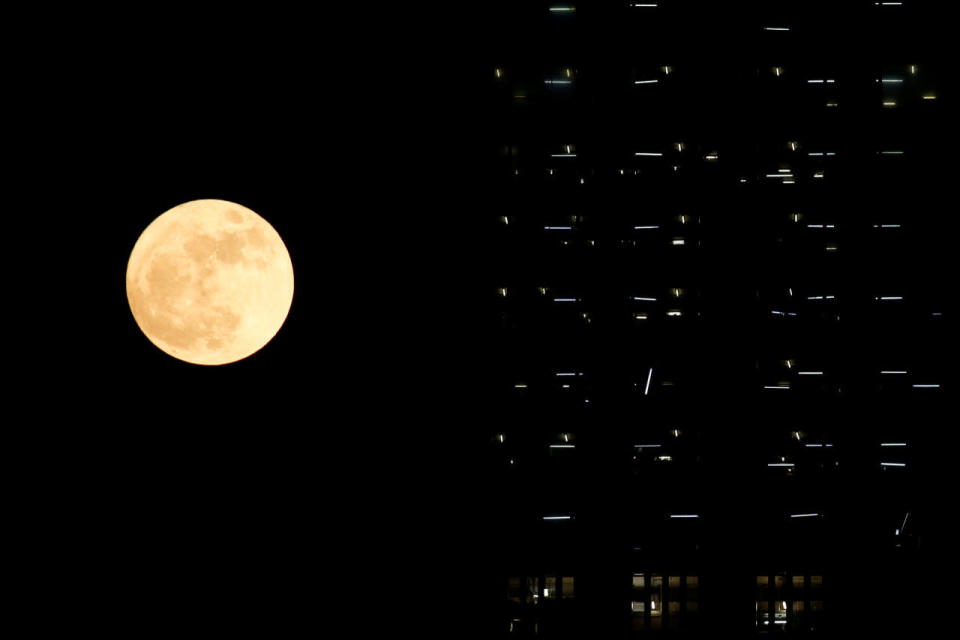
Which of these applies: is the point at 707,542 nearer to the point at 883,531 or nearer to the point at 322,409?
the point at 883,531

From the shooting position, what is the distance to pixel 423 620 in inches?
247

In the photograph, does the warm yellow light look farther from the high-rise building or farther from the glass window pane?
the glass window pane

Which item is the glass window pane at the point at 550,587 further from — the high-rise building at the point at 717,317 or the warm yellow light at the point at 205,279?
the warm yellow light at the point at 205,279

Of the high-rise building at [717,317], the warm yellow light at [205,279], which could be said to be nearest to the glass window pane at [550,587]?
the high-rise building at [717,317]

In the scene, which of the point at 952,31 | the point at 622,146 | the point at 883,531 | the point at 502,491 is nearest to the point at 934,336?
the point at 883,531

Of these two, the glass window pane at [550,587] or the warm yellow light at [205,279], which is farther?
the glass window pane at [550,587]

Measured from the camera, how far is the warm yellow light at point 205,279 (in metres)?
5.29

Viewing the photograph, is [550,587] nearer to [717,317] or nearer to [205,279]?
[717,317]

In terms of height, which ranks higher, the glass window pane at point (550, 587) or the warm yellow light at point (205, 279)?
the warm yellow light at point (205, 279)

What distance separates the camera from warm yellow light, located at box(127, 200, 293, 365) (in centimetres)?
529

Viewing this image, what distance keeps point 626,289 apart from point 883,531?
3.46 m

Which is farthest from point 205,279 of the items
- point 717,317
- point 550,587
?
point 717,317

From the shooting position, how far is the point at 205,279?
5.31 meters

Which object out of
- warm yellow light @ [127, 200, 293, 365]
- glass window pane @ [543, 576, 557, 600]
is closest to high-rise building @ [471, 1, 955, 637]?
glass window pane @ [543, 576, 557, 600]
